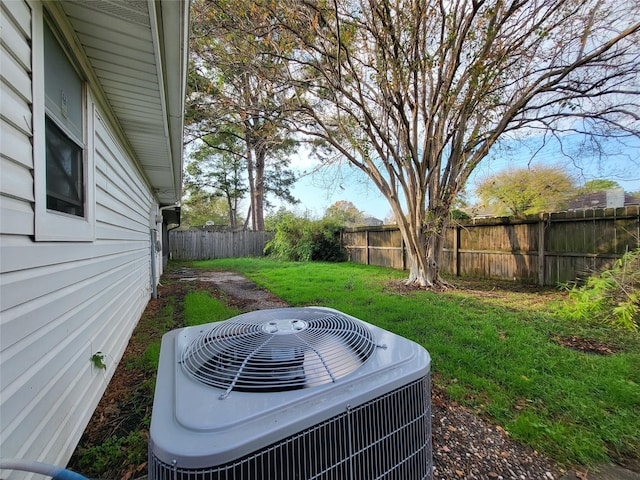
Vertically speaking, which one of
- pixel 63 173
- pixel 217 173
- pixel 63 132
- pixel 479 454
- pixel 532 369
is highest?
pixel 217 173

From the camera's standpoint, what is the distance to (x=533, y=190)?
14.2 m

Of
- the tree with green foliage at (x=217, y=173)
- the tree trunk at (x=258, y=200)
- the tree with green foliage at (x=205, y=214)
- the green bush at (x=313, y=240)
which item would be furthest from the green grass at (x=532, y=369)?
the tree with green foliage at (x=205, y=214)

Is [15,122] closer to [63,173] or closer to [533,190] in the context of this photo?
[63,173]

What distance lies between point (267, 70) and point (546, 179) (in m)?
15.5

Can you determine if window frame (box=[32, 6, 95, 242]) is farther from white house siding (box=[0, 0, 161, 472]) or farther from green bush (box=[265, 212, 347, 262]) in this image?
green bush (box=[265, 212, 347, 262])

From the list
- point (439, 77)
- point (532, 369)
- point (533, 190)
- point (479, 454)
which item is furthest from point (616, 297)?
point (533, 190)

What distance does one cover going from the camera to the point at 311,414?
2.58ft

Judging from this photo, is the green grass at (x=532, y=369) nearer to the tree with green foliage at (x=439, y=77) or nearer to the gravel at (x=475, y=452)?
the gravel at (x=475, y=452)

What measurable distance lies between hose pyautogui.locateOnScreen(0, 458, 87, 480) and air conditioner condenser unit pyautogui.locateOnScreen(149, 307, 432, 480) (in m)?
0.21

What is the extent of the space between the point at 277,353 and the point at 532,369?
2.64 meters

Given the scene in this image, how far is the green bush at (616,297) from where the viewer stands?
3471 mm

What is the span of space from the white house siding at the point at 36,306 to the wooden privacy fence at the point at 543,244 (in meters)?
6.81

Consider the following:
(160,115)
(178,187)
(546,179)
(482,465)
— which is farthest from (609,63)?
(546,179)

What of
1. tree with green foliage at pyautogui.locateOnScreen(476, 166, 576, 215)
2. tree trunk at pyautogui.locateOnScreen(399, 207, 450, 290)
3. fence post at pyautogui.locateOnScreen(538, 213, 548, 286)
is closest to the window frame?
tree trunk at pyautogui.locateOnScreen(399, 207, 450, 290)
